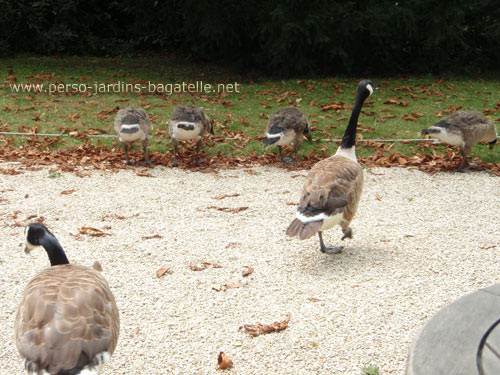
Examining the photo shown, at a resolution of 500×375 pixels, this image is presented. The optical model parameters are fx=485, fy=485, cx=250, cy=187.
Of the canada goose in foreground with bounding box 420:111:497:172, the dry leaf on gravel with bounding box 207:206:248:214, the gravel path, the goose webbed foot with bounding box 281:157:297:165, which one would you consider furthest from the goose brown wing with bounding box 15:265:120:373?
the canada goose in foreground with bounding box 420:111:497:172

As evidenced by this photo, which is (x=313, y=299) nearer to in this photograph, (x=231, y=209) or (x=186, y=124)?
(x=231, y=209)

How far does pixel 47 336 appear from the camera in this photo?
269 centimetres

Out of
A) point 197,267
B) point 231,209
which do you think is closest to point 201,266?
point 197,267

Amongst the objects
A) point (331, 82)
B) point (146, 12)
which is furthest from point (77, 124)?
point (146, 12)

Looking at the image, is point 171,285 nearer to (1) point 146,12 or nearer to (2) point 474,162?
(2) point 474,162

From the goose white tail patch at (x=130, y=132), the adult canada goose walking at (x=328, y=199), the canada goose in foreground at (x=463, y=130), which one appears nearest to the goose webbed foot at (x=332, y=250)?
the adult canada goose walking at (x=328, y=199)

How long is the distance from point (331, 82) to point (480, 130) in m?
7.16

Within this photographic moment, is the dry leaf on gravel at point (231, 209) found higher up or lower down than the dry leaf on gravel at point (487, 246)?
lower down

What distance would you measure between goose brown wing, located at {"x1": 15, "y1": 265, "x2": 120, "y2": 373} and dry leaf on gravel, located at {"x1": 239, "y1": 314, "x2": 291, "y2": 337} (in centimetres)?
123

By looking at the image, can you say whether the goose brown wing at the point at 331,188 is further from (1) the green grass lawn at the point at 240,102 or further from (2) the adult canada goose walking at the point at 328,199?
(1) the green grass lawn at the point at 240,102

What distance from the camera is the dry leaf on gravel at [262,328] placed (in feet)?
13.1

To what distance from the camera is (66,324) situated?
2.75 metres

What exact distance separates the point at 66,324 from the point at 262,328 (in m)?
1.76

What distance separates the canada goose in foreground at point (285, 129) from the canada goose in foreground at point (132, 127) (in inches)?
82.1
